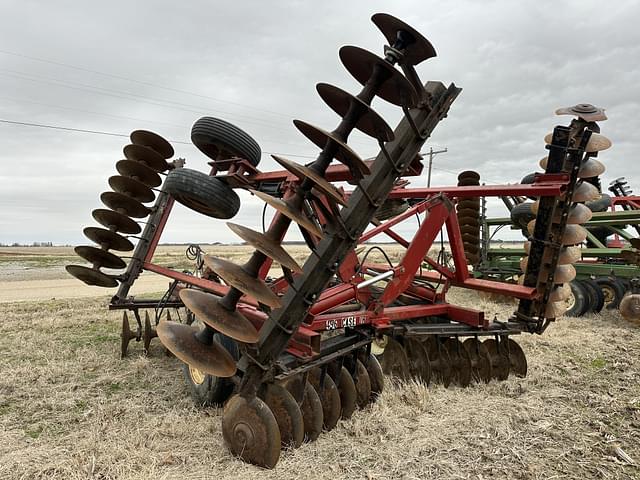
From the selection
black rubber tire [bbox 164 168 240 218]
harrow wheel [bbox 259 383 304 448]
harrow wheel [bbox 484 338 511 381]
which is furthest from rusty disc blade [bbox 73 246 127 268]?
harrow wheel [bbox 484 338 511 381]

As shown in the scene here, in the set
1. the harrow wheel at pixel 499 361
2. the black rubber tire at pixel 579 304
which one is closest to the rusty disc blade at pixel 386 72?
the harrow wheel at pixel 499 361

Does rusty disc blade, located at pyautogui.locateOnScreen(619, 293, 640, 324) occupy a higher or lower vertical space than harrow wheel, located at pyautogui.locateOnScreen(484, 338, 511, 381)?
higher

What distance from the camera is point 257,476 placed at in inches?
95.7

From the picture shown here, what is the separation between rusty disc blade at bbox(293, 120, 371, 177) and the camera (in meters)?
2.24

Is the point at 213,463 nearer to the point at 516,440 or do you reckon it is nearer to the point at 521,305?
the point at 516,440

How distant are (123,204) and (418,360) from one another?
12.6ft

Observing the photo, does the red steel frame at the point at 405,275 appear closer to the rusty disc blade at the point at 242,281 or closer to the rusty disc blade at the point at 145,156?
the rusty disc blade at the point at 242,281

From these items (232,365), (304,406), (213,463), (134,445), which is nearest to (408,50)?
(232,365)

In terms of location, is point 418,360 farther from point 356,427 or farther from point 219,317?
point 219,317

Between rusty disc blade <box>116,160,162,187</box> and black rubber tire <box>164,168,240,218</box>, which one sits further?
rusty disc blade <box>116,160,162,187</box>

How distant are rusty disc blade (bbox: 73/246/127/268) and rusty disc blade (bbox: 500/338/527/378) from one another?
4.51 m

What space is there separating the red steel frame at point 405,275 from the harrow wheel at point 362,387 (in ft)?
1.27

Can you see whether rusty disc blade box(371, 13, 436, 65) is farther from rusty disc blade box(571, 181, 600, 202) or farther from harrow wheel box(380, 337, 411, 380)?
harrow wheel box(380, 337, 411, 380)

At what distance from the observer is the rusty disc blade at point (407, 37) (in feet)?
7.84
